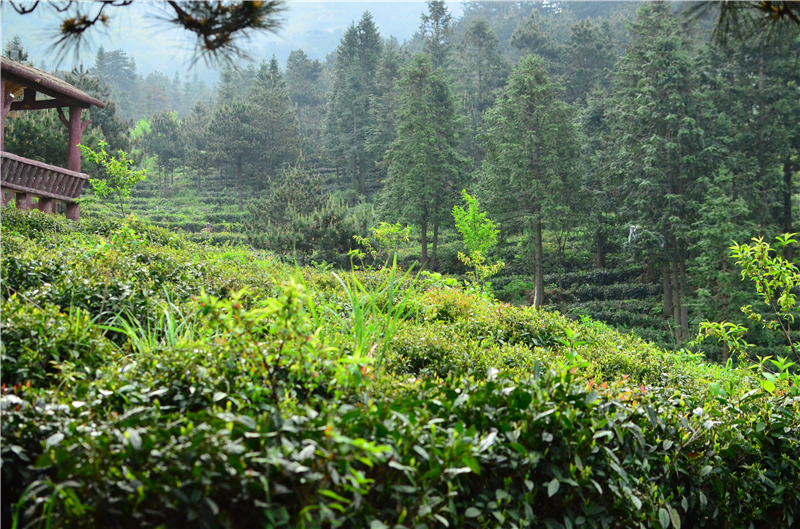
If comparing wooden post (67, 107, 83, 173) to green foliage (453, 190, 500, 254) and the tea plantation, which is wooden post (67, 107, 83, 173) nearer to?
the tea plantation

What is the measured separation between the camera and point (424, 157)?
26.0 metres

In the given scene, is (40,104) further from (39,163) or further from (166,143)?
(166,143)

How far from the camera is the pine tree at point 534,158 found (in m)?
22.1

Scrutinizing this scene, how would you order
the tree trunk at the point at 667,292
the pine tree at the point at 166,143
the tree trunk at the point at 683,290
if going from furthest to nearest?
the pine tree at the point at 166,143
the tree trunk at the point at 667,292
the tree trunk at the point at 683,290

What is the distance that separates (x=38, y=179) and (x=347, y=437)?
35.0 feet

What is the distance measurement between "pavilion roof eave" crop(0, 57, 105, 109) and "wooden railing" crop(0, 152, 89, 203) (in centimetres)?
133

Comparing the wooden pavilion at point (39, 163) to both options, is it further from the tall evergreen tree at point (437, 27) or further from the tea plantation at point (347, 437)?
the tall evergreen tree at point (437, 27)

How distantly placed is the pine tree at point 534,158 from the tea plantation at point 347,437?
1941cm

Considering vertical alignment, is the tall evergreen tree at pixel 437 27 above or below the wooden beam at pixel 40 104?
above

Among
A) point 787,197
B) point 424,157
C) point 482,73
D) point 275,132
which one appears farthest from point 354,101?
point 787,197

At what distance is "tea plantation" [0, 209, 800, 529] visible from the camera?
1.41m

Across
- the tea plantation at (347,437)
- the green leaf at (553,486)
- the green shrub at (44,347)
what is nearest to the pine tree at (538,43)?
the tea plantation at (347,437)

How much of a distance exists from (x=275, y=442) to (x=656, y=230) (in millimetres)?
21032

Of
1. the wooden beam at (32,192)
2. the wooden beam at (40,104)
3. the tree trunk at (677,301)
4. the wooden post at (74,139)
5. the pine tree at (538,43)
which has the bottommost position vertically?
the tree trunk at (677,301)
